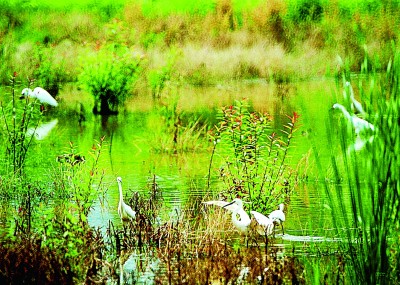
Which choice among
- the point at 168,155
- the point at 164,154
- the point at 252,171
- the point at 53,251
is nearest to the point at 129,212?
the point at 252,171

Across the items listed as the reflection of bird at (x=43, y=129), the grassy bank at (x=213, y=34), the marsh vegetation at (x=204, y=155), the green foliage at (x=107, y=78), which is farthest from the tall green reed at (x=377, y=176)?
the grassy bank at (x=213, y=34)

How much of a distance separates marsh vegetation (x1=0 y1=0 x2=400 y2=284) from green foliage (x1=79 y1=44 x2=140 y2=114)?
0.13 ft

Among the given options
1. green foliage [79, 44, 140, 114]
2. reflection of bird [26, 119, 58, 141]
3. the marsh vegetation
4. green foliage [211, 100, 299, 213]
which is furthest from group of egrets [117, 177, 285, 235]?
green foliage [79, 44, 140, 114]

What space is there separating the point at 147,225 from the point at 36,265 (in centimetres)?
207

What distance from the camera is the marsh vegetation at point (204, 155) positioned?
259 inches

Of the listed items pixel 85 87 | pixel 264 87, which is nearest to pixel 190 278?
pixel 85 87

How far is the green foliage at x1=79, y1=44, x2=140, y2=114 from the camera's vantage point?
75.6 feet

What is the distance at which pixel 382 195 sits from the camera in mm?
6281

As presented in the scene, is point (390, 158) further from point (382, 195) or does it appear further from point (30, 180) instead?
point (30, 180)

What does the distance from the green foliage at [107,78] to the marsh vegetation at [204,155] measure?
0.04 metres

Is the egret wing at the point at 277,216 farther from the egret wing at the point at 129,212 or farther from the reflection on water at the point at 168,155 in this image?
the egret wing at the point at 129,212

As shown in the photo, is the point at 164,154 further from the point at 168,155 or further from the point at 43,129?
the point at 43,129

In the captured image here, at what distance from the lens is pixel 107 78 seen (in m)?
23.2

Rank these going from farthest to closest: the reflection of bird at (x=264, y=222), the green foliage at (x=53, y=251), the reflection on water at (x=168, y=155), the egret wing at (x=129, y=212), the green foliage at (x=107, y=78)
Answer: the green foliage at (x=107, y=78), the reflection on water at (x=168, y=155), the egret wing at (x=129, y=212), the reflection of bird at (x=264, y=222), the green foliage at (x=53, y=251)
